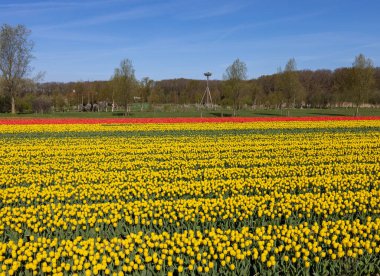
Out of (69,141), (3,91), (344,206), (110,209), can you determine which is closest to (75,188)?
(110,209)

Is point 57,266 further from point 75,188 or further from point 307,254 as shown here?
point 75,188

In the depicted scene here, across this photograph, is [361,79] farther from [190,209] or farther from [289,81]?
[190,209]

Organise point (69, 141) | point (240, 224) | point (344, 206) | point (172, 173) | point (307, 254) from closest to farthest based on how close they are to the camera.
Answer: point (307, 254) → point (240, 224) → point (344, 206) → point (172, 173) → point (69, 141)

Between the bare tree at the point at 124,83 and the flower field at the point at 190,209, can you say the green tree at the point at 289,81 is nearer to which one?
the bare tree at the point at 124,83

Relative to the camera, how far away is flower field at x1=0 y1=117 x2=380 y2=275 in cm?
610

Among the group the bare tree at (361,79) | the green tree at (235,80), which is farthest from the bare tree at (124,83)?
the bare tree at (361,79)

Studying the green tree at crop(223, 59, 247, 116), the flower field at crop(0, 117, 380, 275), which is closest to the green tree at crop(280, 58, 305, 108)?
the green tree at crop(223, 59, 247, 116)

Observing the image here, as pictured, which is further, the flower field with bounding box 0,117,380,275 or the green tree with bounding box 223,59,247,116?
the green tree with bounding box 223,59,247,116

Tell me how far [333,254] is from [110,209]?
4.97 metres

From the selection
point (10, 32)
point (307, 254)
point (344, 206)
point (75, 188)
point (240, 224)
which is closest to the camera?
point (307, 254)

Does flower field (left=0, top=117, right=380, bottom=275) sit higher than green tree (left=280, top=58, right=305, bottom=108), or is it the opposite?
green tree (left=280, top=58, right=305, bottom=108)

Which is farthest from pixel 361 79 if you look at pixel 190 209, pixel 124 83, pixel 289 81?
pixel 190 209

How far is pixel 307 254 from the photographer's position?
6.00 metres

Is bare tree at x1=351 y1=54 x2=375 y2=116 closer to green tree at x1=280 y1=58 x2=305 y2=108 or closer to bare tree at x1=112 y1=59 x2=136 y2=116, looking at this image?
green tree at x1=280 y1=58 x2=305 y2=108
